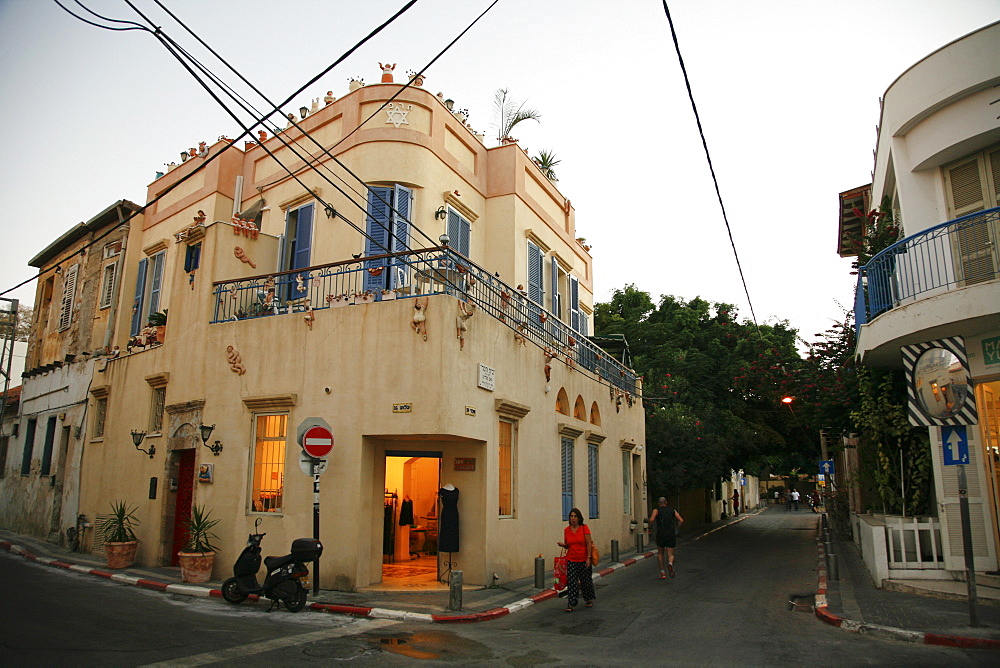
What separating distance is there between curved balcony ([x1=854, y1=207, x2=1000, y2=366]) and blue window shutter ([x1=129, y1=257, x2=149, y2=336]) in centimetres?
1749

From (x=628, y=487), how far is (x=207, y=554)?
1351 centimetres

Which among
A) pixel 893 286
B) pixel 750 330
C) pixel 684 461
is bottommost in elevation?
pixel 684 461

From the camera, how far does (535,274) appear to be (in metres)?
18.7

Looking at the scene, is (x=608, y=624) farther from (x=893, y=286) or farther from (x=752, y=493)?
(x=752, y=493)

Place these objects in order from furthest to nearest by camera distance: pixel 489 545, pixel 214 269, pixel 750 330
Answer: pixel 750 330
pixel 214 269
pixel 489 545

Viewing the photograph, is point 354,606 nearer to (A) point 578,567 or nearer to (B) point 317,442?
(B) point 317,442

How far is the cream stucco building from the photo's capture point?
11.8 m

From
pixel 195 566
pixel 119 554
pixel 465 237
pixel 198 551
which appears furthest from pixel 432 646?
pixel 465 237

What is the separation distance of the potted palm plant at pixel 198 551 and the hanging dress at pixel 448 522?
13.7 ft

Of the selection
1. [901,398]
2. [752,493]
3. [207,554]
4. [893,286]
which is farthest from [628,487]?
[752,493]

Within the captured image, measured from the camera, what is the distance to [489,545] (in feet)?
39.7

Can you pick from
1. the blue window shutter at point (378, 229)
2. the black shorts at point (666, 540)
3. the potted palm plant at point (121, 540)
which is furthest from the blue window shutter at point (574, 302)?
the potted palm plant at point (121, 540)

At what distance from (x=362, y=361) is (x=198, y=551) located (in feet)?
15.0

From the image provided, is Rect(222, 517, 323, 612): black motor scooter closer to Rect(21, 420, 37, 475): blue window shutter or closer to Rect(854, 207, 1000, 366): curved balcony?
Rect(854, 207, 1000, 366): curved balcony
